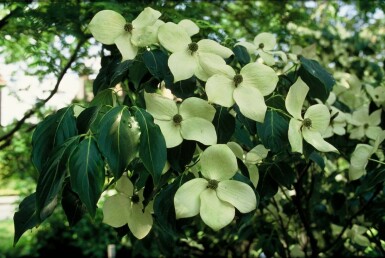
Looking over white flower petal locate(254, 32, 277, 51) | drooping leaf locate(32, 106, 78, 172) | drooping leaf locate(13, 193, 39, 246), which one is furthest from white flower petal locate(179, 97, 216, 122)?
white flower petal locate(254, 32, 277, 51)

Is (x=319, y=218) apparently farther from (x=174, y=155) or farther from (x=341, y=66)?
(x=341, y=66)

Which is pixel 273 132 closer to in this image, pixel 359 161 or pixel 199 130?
pixel 199 130

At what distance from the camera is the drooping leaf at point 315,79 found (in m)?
1.07

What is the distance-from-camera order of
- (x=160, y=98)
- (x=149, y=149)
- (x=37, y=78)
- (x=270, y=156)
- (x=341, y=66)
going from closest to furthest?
(x=149, y=149) < (x=160, y=98) < (x=270, y=156) < (x=37, y=78) < (x=341, y=66)

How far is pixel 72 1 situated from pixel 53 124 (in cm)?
112

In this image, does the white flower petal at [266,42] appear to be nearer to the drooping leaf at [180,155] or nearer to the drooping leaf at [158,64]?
the drooping leaf at [158,64]

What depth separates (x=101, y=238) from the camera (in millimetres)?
3668

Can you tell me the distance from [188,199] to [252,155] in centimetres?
25

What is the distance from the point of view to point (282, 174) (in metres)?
1.07

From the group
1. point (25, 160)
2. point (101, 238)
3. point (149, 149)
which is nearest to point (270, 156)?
point (149, 149)

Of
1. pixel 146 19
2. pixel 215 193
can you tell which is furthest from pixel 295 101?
pixel 146 19

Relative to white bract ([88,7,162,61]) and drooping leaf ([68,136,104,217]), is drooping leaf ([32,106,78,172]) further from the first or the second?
white bract ([88,7,162,61])

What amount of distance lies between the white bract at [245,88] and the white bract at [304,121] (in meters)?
0.05

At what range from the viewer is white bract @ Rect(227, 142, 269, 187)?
948 mm
